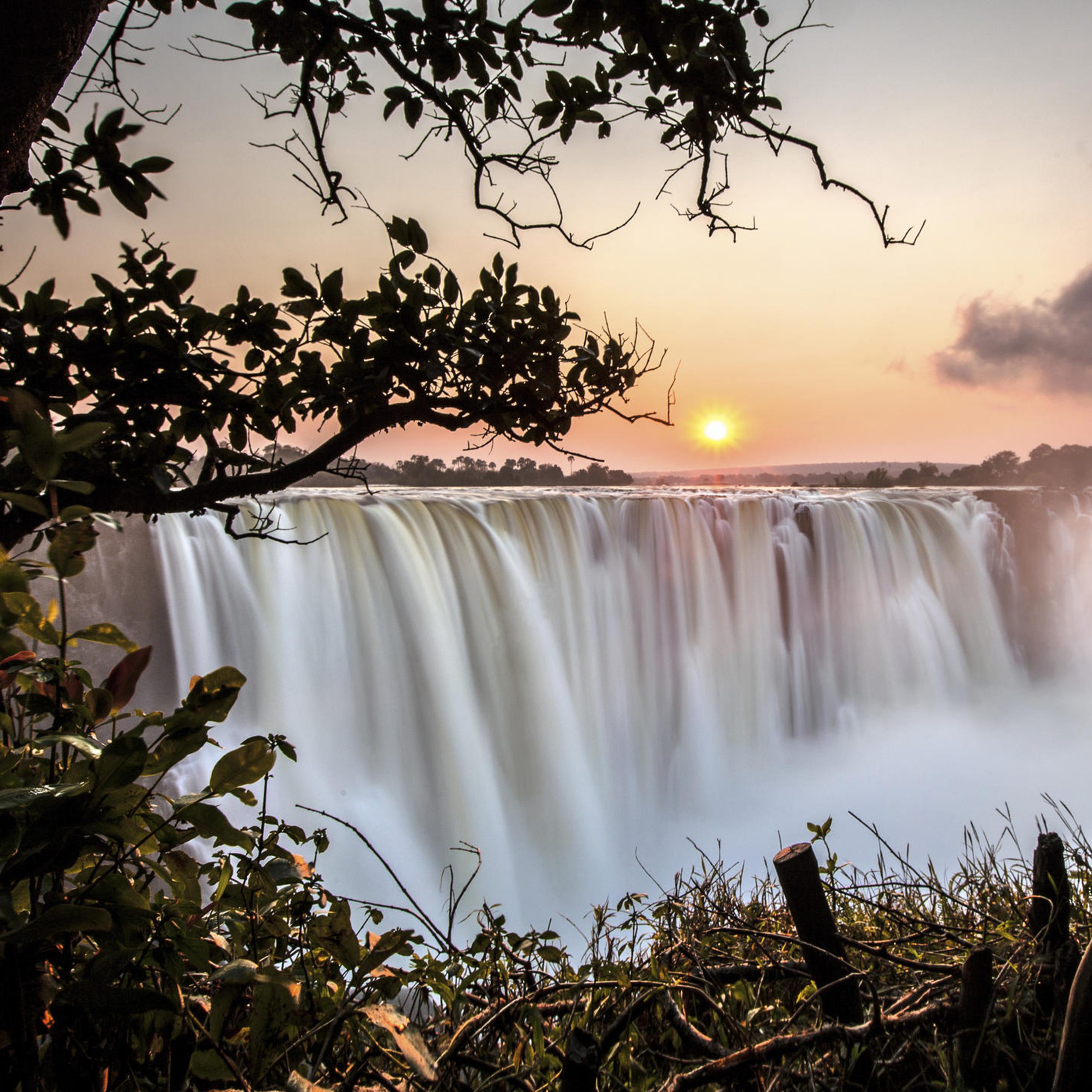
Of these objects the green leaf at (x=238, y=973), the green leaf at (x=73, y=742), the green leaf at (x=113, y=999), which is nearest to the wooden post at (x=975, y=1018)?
Answer: the green leaf at (x=238, y=973)

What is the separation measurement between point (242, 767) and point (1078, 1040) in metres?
1.27

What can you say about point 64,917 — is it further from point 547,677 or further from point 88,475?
point 547,677

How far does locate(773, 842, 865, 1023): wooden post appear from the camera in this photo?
1.42 meters

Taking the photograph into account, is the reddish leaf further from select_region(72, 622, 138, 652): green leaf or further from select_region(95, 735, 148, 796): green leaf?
select_region(95, 735, 148, 796): green leaf

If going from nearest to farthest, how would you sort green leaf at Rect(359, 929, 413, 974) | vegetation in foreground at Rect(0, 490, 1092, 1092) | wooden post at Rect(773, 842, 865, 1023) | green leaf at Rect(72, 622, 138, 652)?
vegetation in foreground at Rect(0, 490, 1092, 1092)
green leaf at Rect(72, 622, 138, 652)
green leaf at Rect(359, 929, 413, 974)
wooden post at Rect(773, 842, 865, 1023)

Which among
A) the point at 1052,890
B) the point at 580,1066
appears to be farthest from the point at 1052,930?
the point at 580,1066

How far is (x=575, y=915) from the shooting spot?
6727 mm

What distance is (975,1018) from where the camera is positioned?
132 cm

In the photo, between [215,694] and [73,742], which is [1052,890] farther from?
[73,742]

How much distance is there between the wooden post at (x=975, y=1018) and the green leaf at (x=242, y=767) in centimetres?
128

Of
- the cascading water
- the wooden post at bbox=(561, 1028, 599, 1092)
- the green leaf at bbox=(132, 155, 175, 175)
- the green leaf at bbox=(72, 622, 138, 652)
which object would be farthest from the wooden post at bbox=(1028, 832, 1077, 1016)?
the cascading water

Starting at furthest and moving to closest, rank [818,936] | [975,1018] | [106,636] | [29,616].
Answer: [818,936] → [975,1018] → [106,636] → [29,616]

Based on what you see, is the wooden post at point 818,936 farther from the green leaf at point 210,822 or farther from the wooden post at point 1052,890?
the green leaf at point 210,822

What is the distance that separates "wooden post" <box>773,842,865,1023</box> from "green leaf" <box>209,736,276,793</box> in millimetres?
1051
